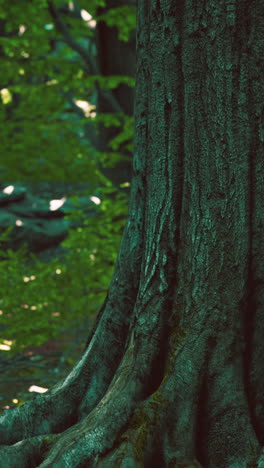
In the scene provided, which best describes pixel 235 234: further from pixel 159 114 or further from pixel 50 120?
pixel 50 120

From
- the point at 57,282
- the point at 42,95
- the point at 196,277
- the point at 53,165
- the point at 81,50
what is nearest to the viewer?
the point at 196,277

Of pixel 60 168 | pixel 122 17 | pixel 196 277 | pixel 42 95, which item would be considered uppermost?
pixel 122 17

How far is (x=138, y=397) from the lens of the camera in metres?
3.19

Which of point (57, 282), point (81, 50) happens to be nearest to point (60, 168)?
point (81, 50)

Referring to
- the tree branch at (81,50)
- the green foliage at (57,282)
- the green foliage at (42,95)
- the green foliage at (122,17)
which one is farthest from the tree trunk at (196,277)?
the tree branch at (81,50)

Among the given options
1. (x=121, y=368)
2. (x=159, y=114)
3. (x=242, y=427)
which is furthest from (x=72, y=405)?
(x=159, y=114)

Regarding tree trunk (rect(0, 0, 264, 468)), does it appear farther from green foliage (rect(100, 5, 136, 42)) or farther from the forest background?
green foliage (rect(100, 5, 136, 42))

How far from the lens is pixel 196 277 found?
3131 millimetres

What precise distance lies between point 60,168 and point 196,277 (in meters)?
7.13

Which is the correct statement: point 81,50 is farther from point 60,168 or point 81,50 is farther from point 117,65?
point 60,168

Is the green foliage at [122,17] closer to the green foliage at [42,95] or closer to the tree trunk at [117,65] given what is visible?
the green foliage at [42,95]

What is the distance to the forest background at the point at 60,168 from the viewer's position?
635cm

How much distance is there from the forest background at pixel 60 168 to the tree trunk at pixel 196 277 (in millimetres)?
2565

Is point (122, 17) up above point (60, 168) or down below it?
above
